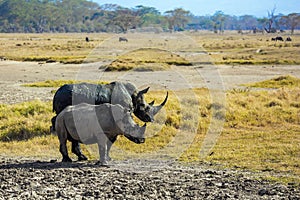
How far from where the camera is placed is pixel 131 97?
497 inches

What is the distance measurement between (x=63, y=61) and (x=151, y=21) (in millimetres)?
93791

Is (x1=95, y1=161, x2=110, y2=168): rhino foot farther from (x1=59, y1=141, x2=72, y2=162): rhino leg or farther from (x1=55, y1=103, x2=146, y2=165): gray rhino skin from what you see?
(x1=59, y1=141, x2=72, y2=162): rhino leg

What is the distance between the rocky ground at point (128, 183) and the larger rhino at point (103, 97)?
132 cm

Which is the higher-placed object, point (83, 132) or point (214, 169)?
point (83, 132)

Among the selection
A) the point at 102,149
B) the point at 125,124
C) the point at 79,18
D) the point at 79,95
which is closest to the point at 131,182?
the point at 102,149

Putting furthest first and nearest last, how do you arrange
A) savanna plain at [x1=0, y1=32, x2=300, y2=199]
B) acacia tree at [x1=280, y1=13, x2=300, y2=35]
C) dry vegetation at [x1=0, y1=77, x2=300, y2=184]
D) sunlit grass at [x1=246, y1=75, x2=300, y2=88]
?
1. acacia tree at [x1=280, y1=13, x2=300, y2=35]
2. sunlit grass at [x1=246, y1=75, x2=300, y2=88]
3. dry vegetation at [x1=0, y1=77, x2=300, y2=184]
4. savanna plain at [x1=0, y1=32, x2=300, y2=199]

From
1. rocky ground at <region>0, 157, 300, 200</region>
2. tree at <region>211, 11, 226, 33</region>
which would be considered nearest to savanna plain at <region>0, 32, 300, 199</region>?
rocky ground at <region>0, 157, 300, 200</region>

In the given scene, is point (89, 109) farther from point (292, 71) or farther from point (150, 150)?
point (292, 71)

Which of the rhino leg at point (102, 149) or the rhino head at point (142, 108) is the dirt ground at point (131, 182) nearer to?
the rhino leg at point (102, 149)

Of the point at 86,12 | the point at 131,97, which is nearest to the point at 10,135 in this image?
the point at 131,97

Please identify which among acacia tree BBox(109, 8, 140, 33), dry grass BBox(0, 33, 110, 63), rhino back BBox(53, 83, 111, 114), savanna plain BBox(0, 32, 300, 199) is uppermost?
acacia tree BBox(109, 8, 140, 33)

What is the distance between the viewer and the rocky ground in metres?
7.95

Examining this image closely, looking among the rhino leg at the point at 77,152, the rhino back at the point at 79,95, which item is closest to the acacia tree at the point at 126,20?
the rhino back at the point at 79,95

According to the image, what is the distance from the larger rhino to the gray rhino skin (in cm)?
38
